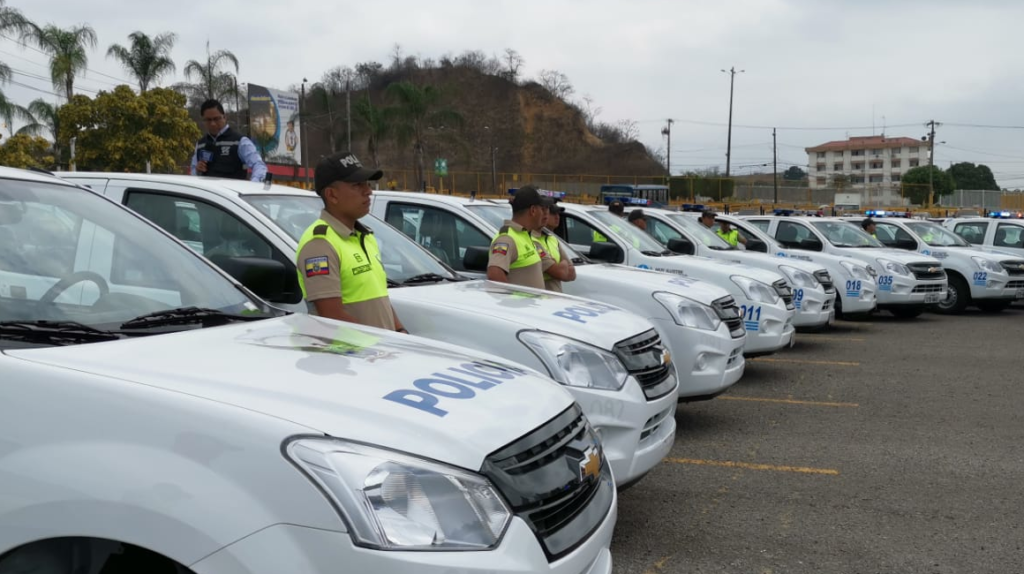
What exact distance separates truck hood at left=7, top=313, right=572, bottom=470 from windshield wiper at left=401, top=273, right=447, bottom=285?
2.47 metres

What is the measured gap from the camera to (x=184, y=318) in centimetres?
297

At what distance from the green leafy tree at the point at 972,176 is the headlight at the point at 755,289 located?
116m

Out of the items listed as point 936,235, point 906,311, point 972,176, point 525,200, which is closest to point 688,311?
point 525,200

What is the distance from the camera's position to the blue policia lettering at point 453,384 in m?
2.42

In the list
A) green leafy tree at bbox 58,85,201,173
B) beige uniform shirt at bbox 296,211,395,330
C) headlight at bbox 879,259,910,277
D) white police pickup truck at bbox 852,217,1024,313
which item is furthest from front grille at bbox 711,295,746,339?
green leafy tree at bbox 58,85,201,173

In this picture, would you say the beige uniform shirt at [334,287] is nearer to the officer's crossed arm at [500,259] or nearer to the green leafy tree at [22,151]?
the officer's crossed arm at [500,259]

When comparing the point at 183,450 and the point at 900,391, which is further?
the point at 900,391

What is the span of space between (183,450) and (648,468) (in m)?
2.96

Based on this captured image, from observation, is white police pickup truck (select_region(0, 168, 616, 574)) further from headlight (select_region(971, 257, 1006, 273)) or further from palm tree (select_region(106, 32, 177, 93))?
palm tree (select_region(106, 32, 177, 93))

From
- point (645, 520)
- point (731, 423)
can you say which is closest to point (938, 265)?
point (731, 423)

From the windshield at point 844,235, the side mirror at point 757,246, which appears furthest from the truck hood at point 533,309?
the windshield at point 844,235

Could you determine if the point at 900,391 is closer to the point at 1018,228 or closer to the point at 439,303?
the point at 439,303

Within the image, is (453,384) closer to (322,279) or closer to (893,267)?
(322,279)

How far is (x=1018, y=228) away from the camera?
58.3 feet
